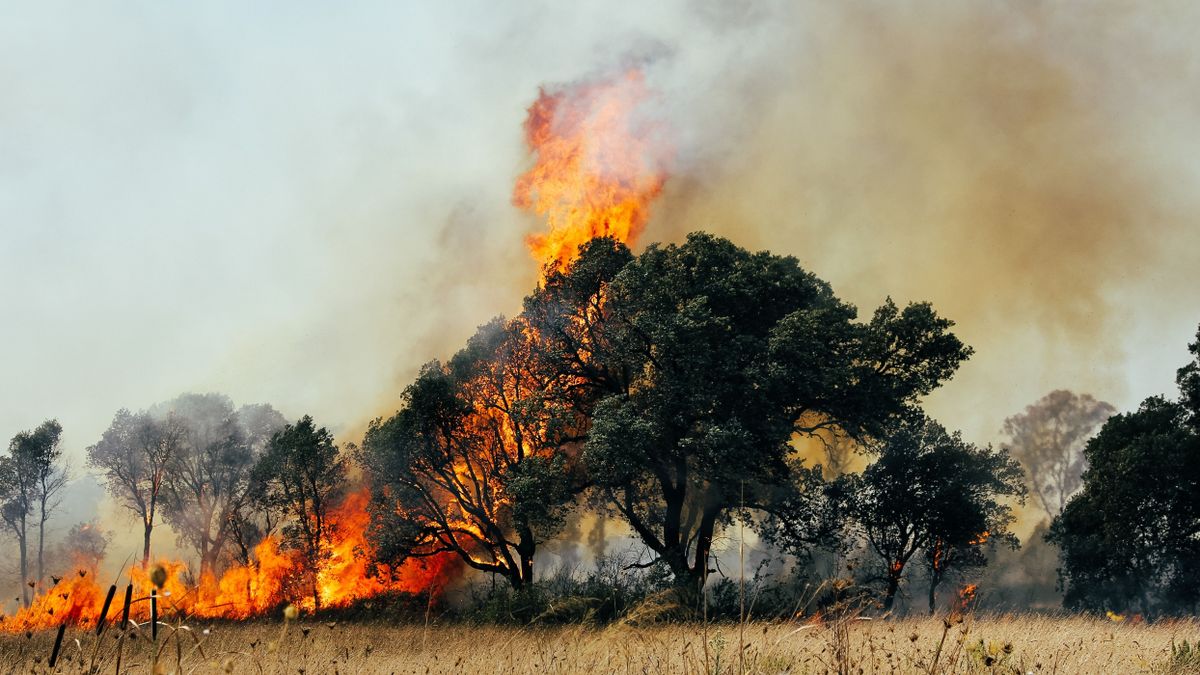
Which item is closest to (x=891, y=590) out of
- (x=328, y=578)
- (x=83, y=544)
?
(x=328, y=578)

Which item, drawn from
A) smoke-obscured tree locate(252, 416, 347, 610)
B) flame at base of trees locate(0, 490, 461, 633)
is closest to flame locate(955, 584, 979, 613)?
flame at base of trees locate(0, 490, 461, 633)

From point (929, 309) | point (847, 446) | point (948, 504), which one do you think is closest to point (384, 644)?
point (929, 309)

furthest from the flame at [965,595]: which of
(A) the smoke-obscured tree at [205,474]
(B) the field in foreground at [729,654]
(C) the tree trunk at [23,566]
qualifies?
(C) the tree trunk at [23,566]

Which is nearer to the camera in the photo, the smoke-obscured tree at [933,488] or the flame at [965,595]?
the flame at [965,595]

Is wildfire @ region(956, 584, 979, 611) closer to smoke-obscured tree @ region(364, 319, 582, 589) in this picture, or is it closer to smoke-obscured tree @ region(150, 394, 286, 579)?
smoke-obscured tree @ region(364, 319, 582, 589)

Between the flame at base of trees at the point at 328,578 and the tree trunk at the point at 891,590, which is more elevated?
the flame at base of trees at the point at 328,578

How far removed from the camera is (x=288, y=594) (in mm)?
37125

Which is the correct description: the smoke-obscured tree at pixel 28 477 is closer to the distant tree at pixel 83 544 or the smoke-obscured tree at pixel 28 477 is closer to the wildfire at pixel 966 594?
the distant tree at pixel 83 544

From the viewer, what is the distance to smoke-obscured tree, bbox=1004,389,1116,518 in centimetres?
6425

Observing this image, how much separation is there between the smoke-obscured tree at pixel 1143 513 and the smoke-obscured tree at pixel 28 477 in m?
67.4

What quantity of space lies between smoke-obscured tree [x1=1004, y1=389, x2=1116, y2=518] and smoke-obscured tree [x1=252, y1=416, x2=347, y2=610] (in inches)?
2170

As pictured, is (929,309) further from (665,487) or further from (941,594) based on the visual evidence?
(941,594)

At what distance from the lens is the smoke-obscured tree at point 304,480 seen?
1516 inches

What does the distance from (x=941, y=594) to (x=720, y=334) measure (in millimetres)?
26492
